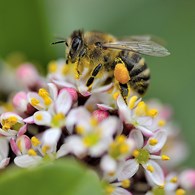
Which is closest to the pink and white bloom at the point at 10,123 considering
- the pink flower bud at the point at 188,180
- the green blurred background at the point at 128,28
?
the pink flower bud at the point at 188,180

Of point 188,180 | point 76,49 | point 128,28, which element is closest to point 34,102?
point 76,49

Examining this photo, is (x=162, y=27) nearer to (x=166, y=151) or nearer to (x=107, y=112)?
(x=166, y=151)

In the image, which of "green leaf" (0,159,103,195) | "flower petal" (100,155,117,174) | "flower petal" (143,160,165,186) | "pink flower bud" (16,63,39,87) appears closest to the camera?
"green leaf" (0,159,103,195)

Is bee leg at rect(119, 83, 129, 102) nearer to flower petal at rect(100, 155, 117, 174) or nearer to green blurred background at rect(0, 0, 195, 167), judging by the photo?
flower petal at rect(100, 155, 117, 174)

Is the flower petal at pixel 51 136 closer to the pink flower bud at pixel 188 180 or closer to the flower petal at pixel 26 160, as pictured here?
the flower petal at pixel 26 160

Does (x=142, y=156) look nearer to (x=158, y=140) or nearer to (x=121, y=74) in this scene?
(x=158, y=140)

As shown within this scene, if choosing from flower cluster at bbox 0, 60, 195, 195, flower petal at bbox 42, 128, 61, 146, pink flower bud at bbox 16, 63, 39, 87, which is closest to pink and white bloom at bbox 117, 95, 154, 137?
flower cluster at bbox 0, 60, 195, 195
